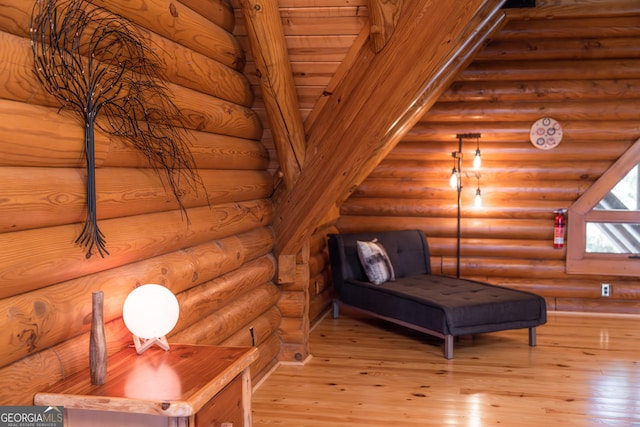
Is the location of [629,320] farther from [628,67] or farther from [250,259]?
[250,259]

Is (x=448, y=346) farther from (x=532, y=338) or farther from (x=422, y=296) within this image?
(x=532, y=338)

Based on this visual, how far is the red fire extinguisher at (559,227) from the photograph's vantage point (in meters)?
7.19

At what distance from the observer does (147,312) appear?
2775mm

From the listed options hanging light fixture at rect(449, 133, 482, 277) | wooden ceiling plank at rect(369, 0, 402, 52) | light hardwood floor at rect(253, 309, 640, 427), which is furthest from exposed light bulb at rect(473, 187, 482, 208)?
wooden ceiling plank at rect(369, 0, 402, 52)

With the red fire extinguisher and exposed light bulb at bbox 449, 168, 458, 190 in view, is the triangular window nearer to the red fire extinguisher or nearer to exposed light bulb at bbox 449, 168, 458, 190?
the red fire extinguisher

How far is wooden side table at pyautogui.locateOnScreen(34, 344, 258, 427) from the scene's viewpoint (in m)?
2.28

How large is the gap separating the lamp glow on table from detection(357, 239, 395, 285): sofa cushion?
13.1 ft

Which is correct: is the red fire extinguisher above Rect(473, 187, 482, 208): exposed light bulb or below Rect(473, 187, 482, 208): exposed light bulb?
below

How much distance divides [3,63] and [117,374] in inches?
46.4

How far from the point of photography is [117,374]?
101 inches

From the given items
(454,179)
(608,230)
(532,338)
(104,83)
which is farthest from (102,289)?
(608,230)

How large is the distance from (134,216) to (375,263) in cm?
388

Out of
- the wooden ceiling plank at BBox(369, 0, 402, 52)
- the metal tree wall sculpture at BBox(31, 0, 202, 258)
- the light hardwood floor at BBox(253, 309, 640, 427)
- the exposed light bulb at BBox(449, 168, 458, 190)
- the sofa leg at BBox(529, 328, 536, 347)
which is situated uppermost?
the wooden ceiling plank at BBox(369, 0, 402, 52)

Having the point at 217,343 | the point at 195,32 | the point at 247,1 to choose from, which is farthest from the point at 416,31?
the point at 217,343
